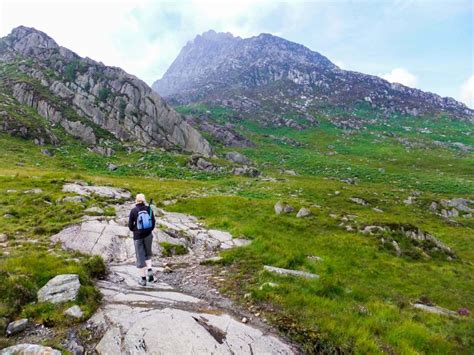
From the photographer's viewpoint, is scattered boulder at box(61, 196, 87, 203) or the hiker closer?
the hiker

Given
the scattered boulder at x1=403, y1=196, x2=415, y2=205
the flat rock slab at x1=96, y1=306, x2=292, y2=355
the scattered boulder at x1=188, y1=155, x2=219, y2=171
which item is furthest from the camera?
the scattered boulder at x1=188, y1=155, x2=219, y2=171

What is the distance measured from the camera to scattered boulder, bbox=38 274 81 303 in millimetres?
9472

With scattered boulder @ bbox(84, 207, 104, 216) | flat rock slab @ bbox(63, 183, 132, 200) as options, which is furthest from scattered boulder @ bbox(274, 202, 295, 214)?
scattered boulder @ bbox(84, 207, 104, 216)

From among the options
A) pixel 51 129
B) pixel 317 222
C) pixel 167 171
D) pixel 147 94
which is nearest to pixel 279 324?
pixel 317 222

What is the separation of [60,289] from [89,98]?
83.0 meters

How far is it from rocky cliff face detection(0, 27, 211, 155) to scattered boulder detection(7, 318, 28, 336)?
221ft

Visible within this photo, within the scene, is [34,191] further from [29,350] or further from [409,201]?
[409,201]

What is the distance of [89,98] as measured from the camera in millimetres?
83125

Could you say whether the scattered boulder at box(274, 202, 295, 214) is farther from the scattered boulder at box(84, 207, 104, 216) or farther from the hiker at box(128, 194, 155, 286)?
the hiker at box(128, 194, 155, 286)

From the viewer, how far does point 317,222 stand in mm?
29234

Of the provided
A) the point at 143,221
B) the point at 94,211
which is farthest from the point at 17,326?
the point at 94,211

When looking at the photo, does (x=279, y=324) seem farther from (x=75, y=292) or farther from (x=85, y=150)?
(x=85, y=150)

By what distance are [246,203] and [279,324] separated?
22686 mm

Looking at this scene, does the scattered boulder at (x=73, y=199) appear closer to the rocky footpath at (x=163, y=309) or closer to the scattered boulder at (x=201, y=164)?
the rocky footpath at (x=163, y=309)
